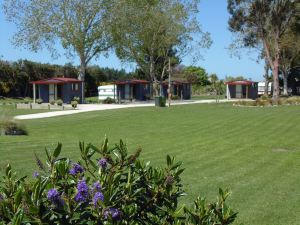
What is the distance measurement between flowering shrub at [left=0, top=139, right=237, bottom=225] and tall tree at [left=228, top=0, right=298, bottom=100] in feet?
147

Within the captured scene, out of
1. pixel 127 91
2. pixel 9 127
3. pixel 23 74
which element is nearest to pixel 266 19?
pixel 127 91

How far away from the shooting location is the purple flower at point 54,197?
2.47 m

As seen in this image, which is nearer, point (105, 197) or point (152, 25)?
point (105, 197)

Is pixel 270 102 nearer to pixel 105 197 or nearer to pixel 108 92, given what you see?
pixel 108 92

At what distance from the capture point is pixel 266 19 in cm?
4875

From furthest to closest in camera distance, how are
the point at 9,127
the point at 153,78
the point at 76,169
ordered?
the point at 153,78
the point at 9,127
the point at 76,169

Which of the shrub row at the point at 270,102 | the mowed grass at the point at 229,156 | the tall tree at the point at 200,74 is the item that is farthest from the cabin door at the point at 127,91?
the mowed grass at the point at 229,156

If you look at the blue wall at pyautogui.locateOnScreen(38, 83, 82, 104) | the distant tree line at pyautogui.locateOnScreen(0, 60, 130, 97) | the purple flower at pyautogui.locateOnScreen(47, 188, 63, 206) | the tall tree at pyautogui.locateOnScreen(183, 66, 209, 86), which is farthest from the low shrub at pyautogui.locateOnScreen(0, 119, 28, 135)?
the tall tree at pyautogui.locateOnScreen(183, 66, 209, 86)

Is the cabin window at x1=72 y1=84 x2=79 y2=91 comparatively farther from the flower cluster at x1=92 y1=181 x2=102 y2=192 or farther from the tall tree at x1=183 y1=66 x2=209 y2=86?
the tall tree at x1=183 y1=66 x2=209 y2=86

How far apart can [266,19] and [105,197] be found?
48511 millimetres

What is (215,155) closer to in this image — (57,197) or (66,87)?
(57,197)

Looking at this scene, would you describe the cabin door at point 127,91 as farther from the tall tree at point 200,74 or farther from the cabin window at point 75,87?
the tall tree at point 200,74

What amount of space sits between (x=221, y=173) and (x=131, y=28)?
159ft

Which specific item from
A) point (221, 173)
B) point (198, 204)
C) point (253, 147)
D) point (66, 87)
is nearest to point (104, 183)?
point (198, 204)
